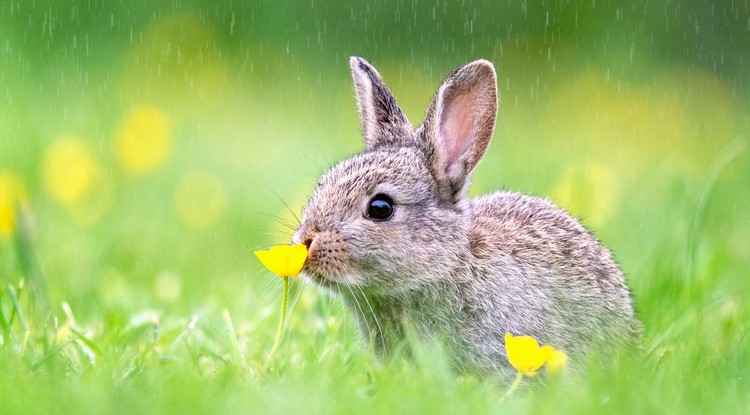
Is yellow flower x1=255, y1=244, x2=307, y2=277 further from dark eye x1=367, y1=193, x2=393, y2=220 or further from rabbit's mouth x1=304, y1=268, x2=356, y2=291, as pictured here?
dark eye x1=367, y1=193, x2=393, y2=220

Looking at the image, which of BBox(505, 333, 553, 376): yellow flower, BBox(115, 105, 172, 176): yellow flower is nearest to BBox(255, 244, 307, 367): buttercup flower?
BBox(505, 333, 553, 376): yellow flower

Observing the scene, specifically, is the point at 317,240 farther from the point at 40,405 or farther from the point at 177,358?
the point at 40,405

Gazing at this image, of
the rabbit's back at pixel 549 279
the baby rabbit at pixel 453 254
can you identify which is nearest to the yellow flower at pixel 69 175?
the baby rabbit at pixel 453 254

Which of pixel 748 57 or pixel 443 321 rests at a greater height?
pixel 443 321

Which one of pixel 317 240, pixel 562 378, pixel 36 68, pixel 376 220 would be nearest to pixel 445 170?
pixel 376 220

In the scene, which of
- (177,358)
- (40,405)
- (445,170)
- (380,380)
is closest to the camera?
(40,405)

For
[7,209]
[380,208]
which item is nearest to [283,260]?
[380,208]

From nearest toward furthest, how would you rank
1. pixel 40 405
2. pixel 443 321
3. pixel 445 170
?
pixel 40 405
pixel 443 321
pixel 445 170
